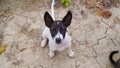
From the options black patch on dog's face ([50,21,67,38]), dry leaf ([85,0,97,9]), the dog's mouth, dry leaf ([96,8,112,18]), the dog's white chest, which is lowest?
the dog's white chest

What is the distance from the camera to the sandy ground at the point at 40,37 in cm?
407

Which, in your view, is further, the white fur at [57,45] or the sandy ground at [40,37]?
the sandy ground at [40,37]

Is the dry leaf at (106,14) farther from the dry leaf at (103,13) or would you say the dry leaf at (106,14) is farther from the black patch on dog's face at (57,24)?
the black patch on dog's face at (57,24)

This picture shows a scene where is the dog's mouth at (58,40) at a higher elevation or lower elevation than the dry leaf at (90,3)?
higher

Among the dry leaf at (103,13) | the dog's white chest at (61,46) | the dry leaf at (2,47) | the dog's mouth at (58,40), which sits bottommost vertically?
the dry leaf at (2,47)

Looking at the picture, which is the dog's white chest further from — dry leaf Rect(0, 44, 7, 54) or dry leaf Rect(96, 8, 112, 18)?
dry leaf Rect(96, 8, 112, 18)

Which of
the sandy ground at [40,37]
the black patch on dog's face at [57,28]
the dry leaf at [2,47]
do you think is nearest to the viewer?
the black patch on dog's face at [57,28]

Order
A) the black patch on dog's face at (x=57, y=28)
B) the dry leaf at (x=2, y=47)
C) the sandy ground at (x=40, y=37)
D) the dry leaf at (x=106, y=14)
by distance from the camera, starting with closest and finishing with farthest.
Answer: the black patch on dog's face at (x=57, y=28), the sandy ground at (x=40, y=37), the dry leaf at (x=2, y=47), the dry leaf at (x=106, y=14)

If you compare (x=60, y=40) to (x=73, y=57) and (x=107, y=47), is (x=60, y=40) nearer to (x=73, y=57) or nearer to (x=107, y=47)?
(x=73, y=57)

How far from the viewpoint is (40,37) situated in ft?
14.3

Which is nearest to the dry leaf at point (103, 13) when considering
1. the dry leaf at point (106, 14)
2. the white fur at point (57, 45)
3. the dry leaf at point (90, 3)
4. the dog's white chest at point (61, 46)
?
the dry leaf at point (106, 14)

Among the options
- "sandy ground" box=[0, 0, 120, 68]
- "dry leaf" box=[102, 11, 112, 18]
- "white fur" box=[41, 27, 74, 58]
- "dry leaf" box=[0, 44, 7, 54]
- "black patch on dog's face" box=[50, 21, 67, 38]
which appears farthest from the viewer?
"dry leaf" box=[102, 11, 112, 18]

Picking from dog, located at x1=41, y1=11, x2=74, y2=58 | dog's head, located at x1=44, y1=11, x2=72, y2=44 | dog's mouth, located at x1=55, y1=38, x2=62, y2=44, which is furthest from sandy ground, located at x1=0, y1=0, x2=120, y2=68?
dog's head, located at x1=44, y1=11, x2=72, y2=44

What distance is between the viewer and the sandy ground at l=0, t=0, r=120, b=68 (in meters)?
4.07
